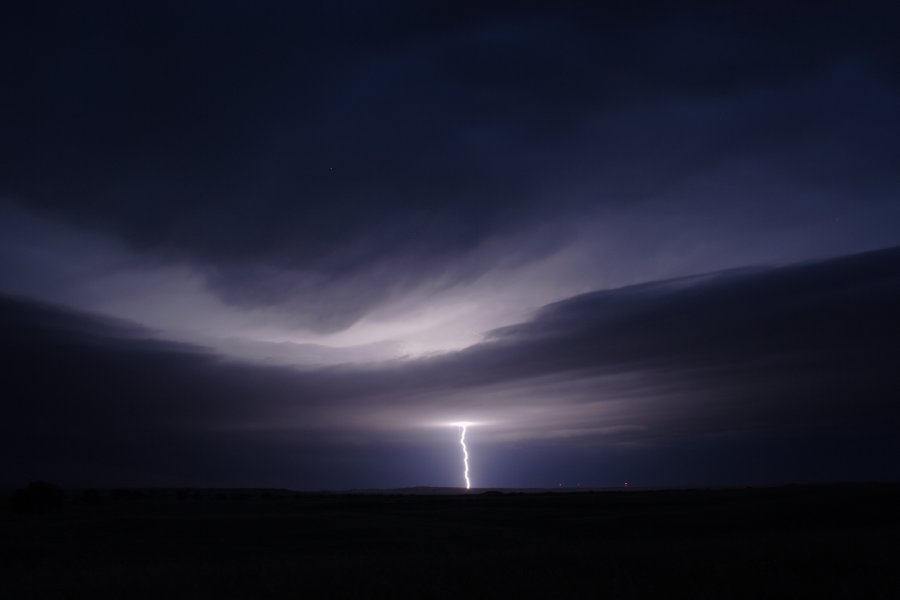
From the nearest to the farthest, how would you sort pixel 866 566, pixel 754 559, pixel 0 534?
pixel 866 566 < pixel 754 559 < pixel 0 534

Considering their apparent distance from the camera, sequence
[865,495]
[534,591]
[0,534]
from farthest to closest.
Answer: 1. [865,495]
2. [0,534]
3. [534,591]

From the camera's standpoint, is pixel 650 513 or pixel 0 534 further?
pixel 650 513

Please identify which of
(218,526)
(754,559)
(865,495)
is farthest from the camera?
(865,495)

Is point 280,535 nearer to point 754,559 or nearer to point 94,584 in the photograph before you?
point 94,584

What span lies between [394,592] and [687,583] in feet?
22.3

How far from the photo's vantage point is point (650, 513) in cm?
5231

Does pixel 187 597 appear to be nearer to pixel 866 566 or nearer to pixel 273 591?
pixel 273 591

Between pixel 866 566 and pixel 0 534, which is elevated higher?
pixel 0 534

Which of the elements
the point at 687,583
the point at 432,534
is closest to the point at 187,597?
the point at 687,583

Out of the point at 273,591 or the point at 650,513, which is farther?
the point at 650,513

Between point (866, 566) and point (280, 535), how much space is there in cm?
3195

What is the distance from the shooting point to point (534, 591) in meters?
16.3

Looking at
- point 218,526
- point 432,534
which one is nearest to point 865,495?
point 432,534

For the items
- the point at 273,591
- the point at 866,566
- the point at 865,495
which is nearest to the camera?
the point at 273,591
